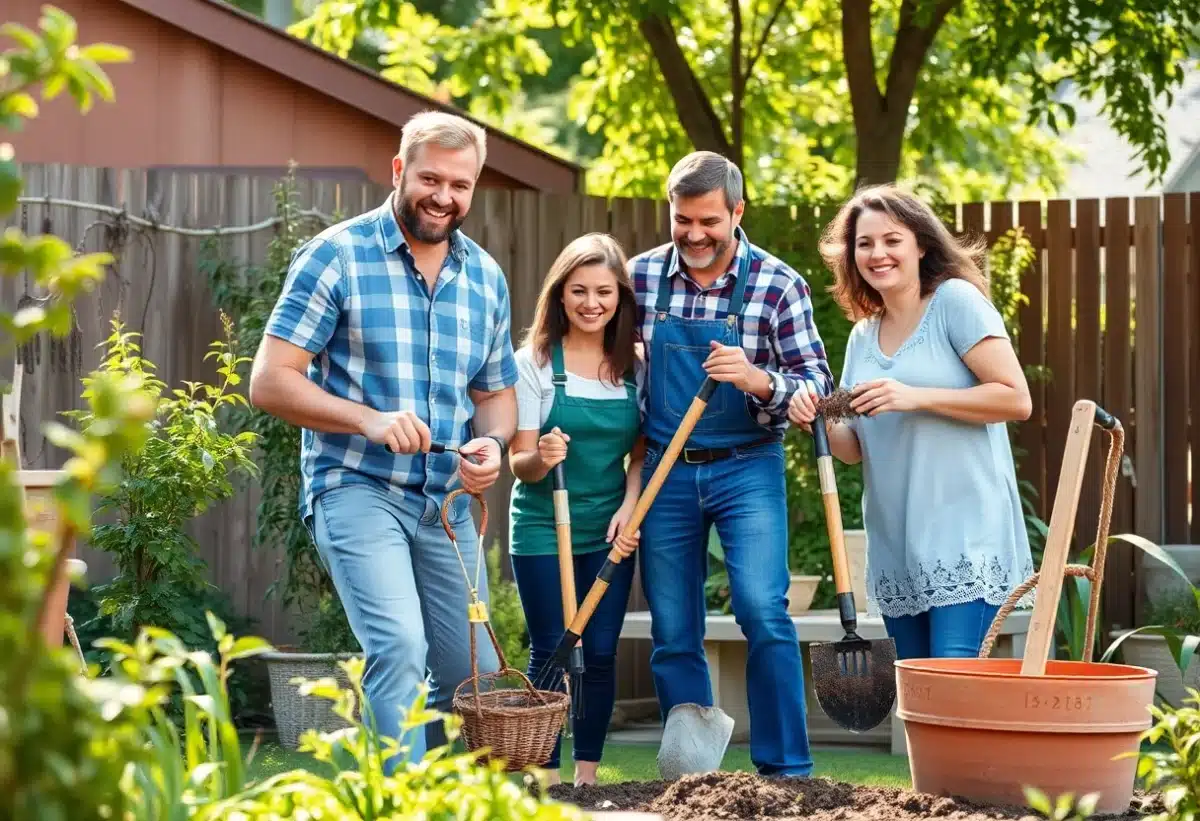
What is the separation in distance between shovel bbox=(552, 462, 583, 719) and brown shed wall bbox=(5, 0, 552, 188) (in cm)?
471

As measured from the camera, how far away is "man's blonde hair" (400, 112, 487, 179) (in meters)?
3.50

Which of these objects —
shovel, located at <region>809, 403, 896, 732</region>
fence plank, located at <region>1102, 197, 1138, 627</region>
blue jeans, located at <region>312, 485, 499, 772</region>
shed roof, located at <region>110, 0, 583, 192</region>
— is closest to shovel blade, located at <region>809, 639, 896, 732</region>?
shovel, located at <region>809, 403, 896, 732</region>

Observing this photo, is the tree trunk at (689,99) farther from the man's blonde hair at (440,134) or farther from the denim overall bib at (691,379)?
the man's blonde hair at (440,134)

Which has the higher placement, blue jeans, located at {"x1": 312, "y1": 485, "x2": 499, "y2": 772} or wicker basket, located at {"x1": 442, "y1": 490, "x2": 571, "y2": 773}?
blue jeans, located at {"x1": 312, "y1": 485, "x2": 499, "y2": 772}

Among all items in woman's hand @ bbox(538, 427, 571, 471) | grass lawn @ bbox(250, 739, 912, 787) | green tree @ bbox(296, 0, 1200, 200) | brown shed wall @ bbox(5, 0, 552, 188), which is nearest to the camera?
woman's hand @ bbox(538, 427, 571, 471)

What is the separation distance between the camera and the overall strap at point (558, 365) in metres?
4.10

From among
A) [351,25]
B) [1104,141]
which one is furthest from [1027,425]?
[1104,141]

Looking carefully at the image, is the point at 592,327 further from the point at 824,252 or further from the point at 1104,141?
the point at 1104,141

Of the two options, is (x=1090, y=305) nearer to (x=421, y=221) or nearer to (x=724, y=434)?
(x=724, y=434)

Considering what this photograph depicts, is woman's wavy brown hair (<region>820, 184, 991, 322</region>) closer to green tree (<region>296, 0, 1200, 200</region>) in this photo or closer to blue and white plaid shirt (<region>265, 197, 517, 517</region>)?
blue and white plaid shirt (<region>265, 197, 517, 517</region>)

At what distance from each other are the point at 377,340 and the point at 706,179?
0.93m

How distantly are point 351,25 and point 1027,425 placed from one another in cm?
430

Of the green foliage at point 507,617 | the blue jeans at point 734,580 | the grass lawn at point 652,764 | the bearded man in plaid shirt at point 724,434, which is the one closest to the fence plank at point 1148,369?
the grass lawn at point 652,764

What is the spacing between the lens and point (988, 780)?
2846 mm
